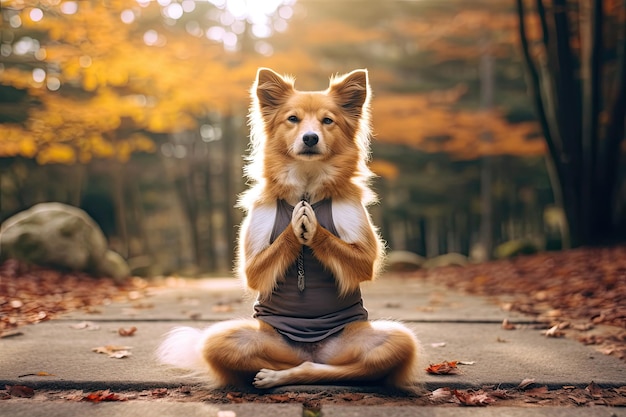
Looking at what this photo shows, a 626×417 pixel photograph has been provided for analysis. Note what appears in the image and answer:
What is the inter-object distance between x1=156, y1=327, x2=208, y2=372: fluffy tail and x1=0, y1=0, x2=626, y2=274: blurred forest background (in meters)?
4.45

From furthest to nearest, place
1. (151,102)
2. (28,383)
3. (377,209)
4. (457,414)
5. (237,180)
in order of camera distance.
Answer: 1. (237,180)
2. (377,209)
3. (151,102)
4. (28,383)
5. (457,414)

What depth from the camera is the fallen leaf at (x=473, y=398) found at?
2773 millimetres

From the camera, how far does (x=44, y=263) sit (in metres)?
7.82

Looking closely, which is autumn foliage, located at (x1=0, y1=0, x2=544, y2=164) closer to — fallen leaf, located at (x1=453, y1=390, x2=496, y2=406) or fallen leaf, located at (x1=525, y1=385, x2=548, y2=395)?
fallen leaf, located at (x1=453, y1=390, x2=496, y2=406)

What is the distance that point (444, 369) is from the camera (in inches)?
130

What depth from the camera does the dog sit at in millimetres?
2898

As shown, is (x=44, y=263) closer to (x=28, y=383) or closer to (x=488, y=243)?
(x=28, y=383)

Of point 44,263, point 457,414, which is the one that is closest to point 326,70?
point 44,263

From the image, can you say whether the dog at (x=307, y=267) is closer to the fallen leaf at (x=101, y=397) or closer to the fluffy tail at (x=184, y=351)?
the fluffy tail at (x=184, y=351)

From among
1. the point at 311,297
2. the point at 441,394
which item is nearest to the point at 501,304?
the point at 441,394

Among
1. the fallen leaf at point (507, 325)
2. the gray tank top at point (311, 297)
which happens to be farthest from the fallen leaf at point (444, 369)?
the fallen leaf at point (507, 325)

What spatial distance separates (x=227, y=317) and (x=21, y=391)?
266cm

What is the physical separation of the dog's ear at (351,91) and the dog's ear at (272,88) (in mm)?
253

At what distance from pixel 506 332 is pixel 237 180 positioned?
58.2 ft
